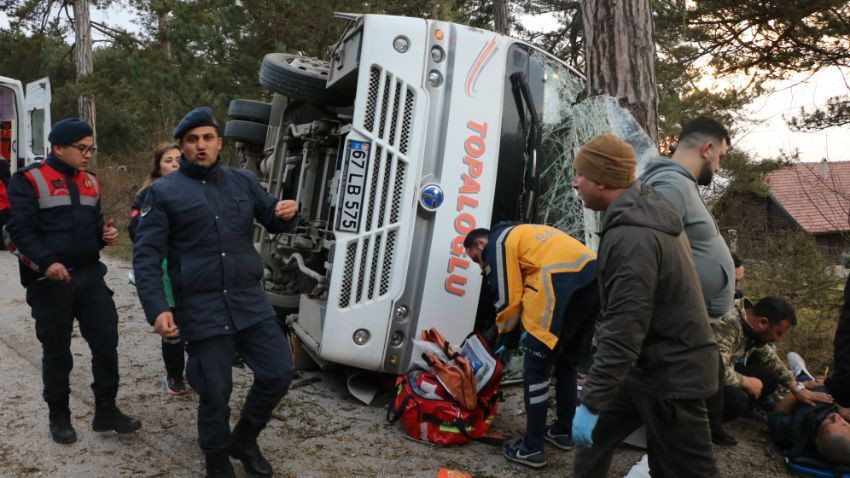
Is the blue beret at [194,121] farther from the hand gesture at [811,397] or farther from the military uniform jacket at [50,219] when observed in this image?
the hand gesture at [811,397]

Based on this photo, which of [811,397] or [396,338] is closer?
[811,397]

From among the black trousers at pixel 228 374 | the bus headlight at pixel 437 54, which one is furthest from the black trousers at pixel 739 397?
the bus headlight at pixel 437 54

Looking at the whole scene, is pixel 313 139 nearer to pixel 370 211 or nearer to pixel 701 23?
pixel 370 211

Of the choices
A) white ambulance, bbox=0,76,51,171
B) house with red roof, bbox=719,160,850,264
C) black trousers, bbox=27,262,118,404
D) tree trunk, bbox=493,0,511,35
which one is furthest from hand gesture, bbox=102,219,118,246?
tree trunk, bbox=493,0,511,35

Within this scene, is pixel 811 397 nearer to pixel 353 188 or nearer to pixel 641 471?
pixel 641 471

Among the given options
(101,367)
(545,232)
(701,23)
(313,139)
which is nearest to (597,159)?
(545,232)

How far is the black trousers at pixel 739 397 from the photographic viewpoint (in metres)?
2.86

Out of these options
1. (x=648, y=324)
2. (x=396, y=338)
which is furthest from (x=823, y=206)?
(x=648, y=324)

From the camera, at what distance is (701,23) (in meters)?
8.73

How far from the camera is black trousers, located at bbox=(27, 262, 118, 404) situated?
3559 mm

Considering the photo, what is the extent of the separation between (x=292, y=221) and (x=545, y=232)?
4.51 ft

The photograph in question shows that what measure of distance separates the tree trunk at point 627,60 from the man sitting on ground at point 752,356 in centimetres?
140

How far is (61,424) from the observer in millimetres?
3596

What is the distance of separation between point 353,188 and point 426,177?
431 mm
